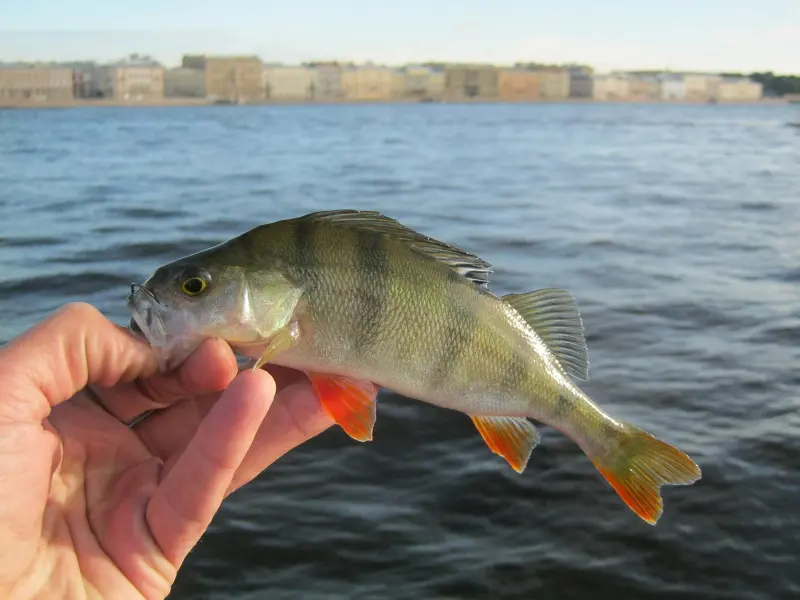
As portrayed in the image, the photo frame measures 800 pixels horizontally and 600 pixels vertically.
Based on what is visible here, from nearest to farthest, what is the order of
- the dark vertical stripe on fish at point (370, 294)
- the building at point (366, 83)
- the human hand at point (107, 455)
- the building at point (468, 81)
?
1. the human hand at point (107, 455)
2. the dark vertical stripe on fish at point (370, 294)
3. the building at point (366, 83)
4. the building at point (468, 81)

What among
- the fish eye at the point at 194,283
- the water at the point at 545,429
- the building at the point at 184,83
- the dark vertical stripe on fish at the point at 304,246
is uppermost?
the building at the point at 184,83

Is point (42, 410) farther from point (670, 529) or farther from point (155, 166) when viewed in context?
point (155, 166)

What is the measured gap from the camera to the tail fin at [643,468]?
3611 millimetres

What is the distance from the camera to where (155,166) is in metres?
34.8

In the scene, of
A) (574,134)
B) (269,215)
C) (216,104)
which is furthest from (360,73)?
(269,215)

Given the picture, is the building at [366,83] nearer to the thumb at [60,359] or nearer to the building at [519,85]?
the building at [519,85]

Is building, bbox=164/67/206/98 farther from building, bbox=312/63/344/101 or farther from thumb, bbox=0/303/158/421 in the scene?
thumb, bbox=0/303/158/421

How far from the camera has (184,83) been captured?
17088 centimetres

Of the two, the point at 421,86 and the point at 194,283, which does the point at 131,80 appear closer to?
the point at 421,86

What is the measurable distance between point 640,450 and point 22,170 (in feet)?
110

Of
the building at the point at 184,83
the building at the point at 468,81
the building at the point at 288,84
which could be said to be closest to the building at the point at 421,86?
the building at the point at 468,81

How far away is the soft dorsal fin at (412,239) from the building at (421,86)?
19086 cm

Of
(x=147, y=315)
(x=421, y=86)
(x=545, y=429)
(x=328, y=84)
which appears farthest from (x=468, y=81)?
(x=147, y=315)

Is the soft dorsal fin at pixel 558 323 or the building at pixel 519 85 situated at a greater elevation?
the building at pixel 519 85
